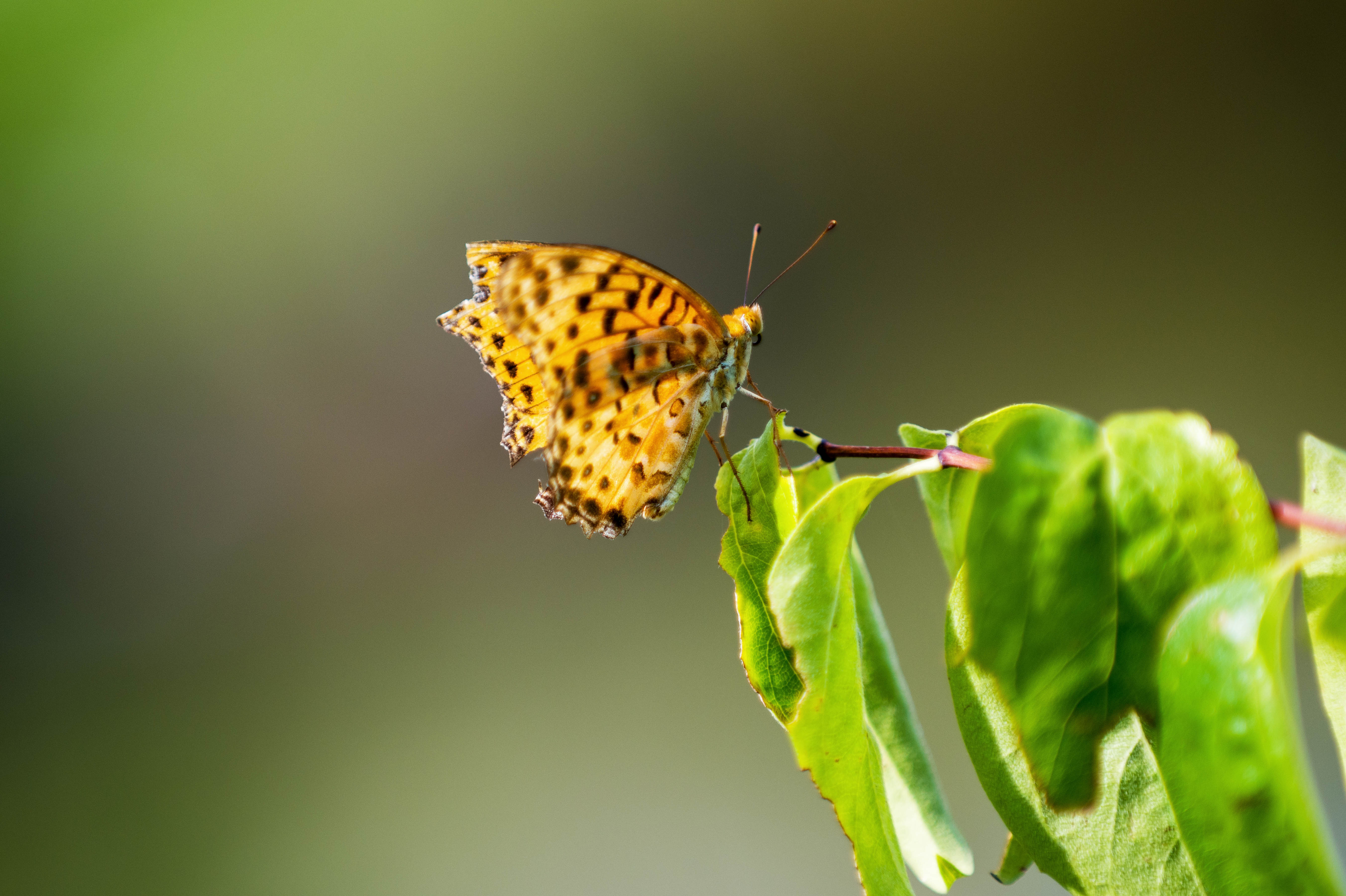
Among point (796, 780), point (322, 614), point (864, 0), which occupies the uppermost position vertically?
point (864, 0)

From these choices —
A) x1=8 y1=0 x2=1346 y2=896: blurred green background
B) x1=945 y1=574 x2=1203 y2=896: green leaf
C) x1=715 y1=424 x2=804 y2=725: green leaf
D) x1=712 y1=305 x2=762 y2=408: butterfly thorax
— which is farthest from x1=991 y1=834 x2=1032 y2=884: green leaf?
x1=8 y1=0 x2=1346 y2=896: blurred green background

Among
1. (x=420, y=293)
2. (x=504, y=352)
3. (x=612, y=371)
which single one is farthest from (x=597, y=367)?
(x=420, y=293)

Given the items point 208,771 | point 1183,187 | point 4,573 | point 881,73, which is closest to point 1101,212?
point 1183,187

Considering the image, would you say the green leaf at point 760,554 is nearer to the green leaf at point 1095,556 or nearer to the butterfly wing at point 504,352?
the green leaf at point 1095,556

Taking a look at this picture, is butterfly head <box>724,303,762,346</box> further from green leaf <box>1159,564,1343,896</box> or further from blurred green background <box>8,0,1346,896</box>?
blurred green background <box>8,0,1346,896</box>

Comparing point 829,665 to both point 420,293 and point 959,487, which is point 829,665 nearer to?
point 959,487

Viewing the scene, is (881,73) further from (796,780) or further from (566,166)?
(796,780)

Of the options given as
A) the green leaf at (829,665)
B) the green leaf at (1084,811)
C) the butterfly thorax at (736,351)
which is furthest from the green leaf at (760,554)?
the butterfly thorax at (736,351)
